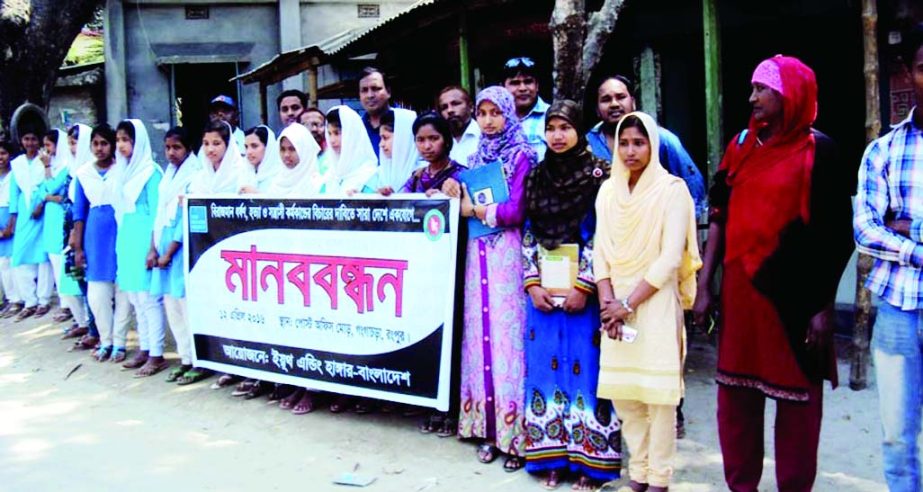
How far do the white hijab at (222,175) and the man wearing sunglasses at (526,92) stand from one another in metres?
2.02

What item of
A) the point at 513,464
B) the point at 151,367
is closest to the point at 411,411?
the point at 513,464

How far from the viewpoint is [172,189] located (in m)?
5.79

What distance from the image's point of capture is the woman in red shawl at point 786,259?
9.80 feet

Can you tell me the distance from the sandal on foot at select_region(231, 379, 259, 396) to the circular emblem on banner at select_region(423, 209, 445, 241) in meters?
1.87

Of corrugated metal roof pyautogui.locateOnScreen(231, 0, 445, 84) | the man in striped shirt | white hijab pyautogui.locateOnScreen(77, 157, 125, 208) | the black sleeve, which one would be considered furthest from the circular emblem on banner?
corrugated metal roof pyautogui.locateOnScreen(231, 0, 445, 84)

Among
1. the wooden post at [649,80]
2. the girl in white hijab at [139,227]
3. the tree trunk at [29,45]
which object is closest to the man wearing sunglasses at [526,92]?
the girl in white hijab at [139,227]

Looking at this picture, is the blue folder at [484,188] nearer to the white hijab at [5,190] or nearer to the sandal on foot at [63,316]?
the sandal on foot at [63,316]

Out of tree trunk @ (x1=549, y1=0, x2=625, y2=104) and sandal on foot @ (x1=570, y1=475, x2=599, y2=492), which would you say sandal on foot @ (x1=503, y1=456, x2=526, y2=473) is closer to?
sandal on foot @ (x1=570, y1=475, x2=599, y2=492)

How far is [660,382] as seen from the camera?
327cm

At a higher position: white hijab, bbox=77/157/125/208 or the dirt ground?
white hijab, bbox=77/157/125/208

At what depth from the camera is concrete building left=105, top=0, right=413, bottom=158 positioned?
45.3 ft

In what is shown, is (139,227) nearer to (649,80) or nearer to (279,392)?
(279,392)

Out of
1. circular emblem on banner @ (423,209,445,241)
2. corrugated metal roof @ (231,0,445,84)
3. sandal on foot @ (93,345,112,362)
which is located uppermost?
corrugated metal roof @ (231,0,445,84)

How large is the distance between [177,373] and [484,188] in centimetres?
299
